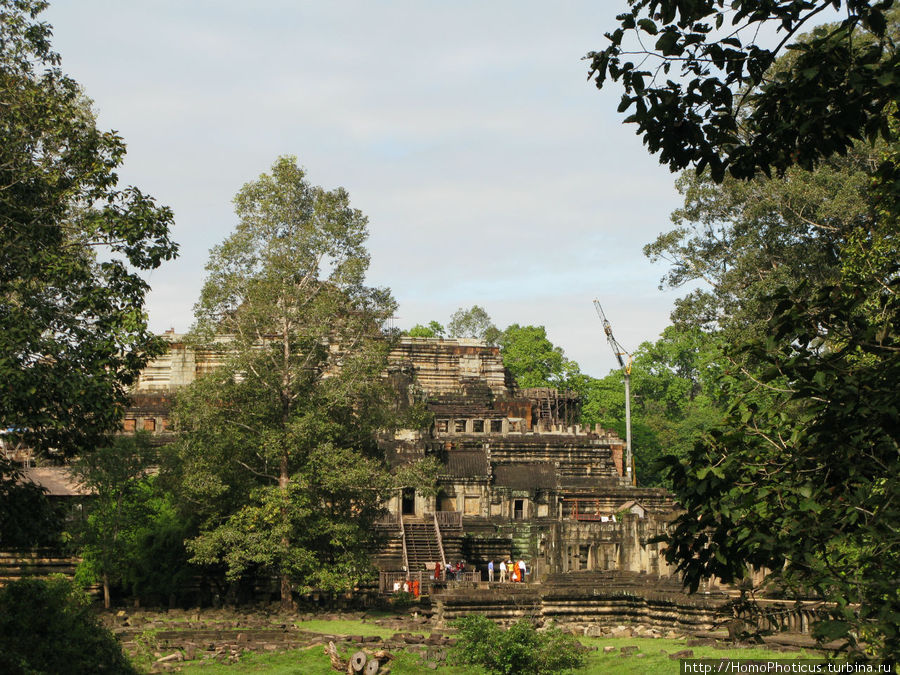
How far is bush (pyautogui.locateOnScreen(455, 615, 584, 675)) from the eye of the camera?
20578 millimetres

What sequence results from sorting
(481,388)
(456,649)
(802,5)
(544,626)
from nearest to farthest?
(802,5) < (456,649) < (544,626) < (481,388)

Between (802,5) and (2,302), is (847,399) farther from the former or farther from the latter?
(2,302)

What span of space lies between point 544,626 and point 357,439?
347 inches

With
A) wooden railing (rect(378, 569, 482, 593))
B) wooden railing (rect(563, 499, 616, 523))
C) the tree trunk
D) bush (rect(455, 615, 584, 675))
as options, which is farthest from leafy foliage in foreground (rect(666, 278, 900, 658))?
wooden railing (rect(563, 499, 616, 523))

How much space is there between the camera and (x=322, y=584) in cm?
2952

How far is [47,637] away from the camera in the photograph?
632 inches

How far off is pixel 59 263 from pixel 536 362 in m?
83.9

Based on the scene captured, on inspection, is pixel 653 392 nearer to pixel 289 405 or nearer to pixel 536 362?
pixel 536 362

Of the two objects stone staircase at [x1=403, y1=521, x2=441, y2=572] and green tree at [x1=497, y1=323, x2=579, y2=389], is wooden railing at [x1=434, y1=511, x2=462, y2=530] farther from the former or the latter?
green tree at [x1=497, y1=323, x2=579, y2=389]

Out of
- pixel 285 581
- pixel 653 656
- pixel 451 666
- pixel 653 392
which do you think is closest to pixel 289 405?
pixel 285 581

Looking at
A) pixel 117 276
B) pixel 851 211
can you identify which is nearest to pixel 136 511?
pixel 117 276

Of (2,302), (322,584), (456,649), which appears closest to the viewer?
(2,302)

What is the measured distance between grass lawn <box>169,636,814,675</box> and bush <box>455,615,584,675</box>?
1.12ft

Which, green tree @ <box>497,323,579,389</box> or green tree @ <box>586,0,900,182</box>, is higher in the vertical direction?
green tree @ <box>497,323,579,389</box>
